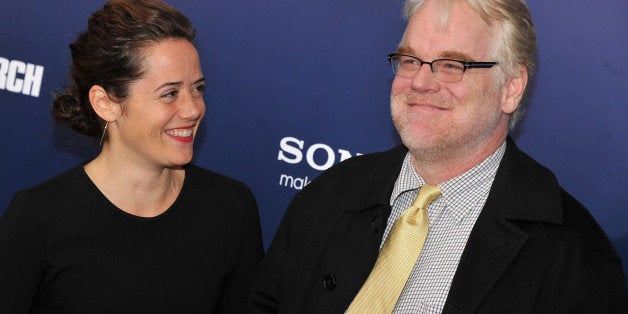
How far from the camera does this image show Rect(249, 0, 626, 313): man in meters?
2.19

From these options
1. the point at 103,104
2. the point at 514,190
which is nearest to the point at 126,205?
the point at 103,104

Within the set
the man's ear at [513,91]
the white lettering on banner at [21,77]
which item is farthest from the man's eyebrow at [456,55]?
the white lettering on banner at [21,77]

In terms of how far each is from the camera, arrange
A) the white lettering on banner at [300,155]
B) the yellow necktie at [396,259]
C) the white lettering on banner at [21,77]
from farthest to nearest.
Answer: the white lettering on banner at [21,77] → the white lettering on banner at [300,155] → the yellow necktie at [396,259]

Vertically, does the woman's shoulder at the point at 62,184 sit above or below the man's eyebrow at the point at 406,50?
below

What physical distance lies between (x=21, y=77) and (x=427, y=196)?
Result: 6.18 ft

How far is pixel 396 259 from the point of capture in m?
2.35

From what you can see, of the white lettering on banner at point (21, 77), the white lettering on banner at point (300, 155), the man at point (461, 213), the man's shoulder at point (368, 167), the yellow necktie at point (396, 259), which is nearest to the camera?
the man at point (461, 213)

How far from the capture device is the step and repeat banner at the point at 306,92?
114 inches

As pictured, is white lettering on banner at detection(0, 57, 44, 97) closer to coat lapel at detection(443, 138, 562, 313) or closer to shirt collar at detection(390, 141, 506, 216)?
shirt collar at detection(390, 141, 506, 216)

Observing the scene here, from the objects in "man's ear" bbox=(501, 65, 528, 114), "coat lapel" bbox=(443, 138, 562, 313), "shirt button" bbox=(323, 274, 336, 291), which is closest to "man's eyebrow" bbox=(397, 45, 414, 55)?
"man's ear" bbox=(501, 65, 528, 114)

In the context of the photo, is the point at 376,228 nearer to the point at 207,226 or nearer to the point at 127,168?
the point at 207,226

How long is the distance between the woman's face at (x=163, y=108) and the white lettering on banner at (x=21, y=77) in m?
0.96

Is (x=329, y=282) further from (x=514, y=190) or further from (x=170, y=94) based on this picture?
(x=170, y=94)

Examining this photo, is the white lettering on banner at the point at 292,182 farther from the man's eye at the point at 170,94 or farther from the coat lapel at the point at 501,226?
the coat lapel at the point at 501,226
